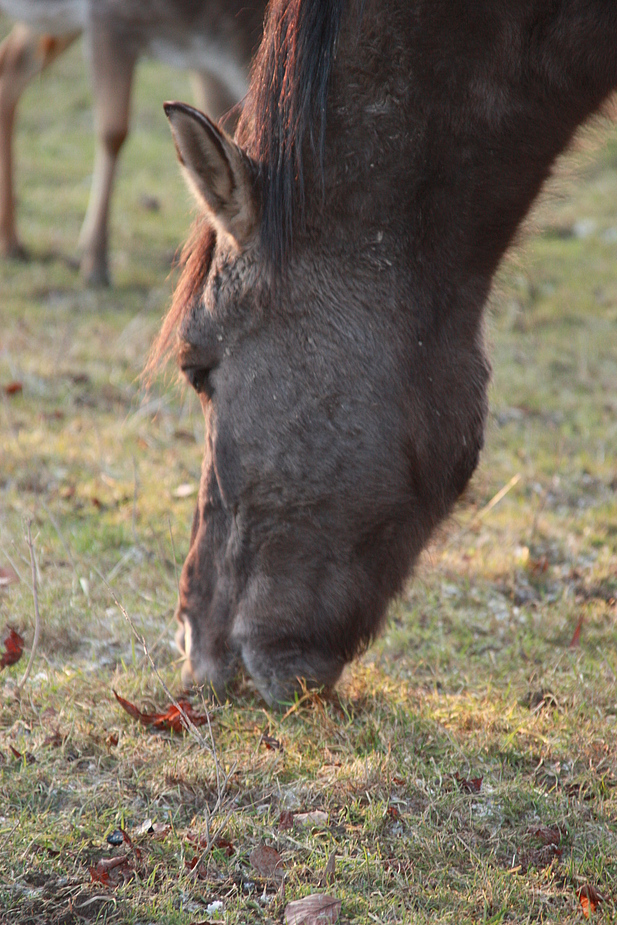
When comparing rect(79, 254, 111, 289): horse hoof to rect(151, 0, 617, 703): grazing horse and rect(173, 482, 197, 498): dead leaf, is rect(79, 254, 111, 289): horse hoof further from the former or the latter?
rect(151, 0, 617, 703): grazing horse

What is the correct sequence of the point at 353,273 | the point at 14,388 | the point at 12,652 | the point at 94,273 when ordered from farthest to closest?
the point at 94,273, the point at 14,388, the point at 12,652, the point at 353,273

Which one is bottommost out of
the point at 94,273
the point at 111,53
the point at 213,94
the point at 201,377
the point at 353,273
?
the point at 94,273

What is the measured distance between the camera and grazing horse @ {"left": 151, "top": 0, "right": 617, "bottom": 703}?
7.13 feet

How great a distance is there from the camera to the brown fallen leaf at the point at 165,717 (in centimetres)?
249

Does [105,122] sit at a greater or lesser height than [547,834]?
greater

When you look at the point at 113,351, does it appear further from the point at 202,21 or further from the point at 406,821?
the point at 406,821

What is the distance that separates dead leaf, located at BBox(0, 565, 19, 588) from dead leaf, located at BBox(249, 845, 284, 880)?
1598 mm

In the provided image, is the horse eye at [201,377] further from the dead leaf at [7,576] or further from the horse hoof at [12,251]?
the horse hoof at [12,251]

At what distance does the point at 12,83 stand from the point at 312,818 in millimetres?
7023

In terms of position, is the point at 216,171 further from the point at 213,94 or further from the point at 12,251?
the point at 12,251

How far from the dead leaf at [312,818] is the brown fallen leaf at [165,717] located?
451 millimetres

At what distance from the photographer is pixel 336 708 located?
263 centimetres

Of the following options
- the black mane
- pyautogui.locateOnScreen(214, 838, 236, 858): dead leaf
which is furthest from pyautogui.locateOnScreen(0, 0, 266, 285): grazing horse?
pyautogui.locateOnScreen(214, 838, 236, 858): dead leaf

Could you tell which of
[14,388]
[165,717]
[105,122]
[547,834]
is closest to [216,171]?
[165,717]
